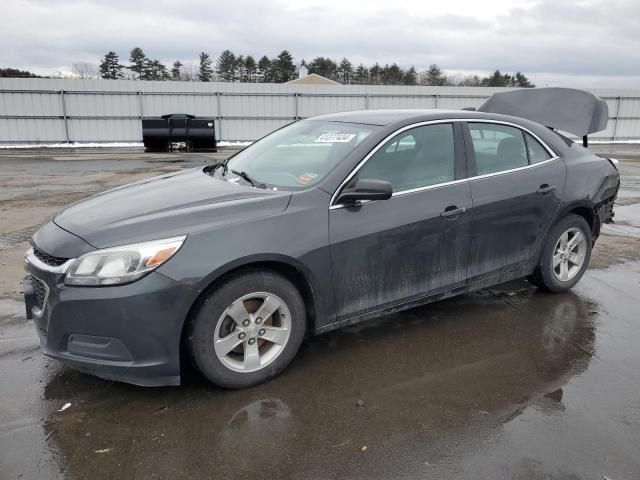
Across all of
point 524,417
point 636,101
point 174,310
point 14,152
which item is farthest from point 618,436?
point 636,101

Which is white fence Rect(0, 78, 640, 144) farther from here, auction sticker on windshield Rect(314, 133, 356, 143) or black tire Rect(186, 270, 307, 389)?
black tire Rect(186, 270, 307, 389)

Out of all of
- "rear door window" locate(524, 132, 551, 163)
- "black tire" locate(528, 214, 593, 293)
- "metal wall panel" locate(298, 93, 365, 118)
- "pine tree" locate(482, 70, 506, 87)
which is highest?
"pine tree" locate(482, 70, 506, 87)

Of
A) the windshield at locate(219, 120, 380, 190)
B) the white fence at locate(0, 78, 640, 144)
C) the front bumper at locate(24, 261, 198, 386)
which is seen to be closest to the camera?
the front bumper at locate(24, 261, 198, 386)

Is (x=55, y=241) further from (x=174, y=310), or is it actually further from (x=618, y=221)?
(x=618, y=221)

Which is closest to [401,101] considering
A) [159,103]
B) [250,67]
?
[159,103]

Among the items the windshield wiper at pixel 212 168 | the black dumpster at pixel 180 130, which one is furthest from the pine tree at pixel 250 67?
the windshield wiper at pixel 212 168

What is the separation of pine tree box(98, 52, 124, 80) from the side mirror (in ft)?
283

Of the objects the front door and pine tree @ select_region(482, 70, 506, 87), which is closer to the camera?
the front door

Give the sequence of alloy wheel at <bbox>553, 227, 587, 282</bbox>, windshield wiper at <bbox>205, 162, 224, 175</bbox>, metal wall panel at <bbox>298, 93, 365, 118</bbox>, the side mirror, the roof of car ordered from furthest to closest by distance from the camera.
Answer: metal wall panel at <bbox>298, 93, 365, 118</bbox> → alloy wheel at <bbox>553, 227, 587, 282</bbox> → windshield wiper at <bbox>205, 162, 224, 175</bbox> → the roof of car → the side mirror

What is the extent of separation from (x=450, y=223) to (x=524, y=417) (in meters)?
1.41

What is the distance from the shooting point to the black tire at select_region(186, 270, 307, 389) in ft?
9.68

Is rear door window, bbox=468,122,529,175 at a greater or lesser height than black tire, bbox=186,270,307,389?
greater

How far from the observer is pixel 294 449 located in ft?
8.77

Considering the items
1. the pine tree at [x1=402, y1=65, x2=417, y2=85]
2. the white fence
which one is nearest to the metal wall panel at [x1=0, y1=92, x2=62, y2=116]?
the white fence
